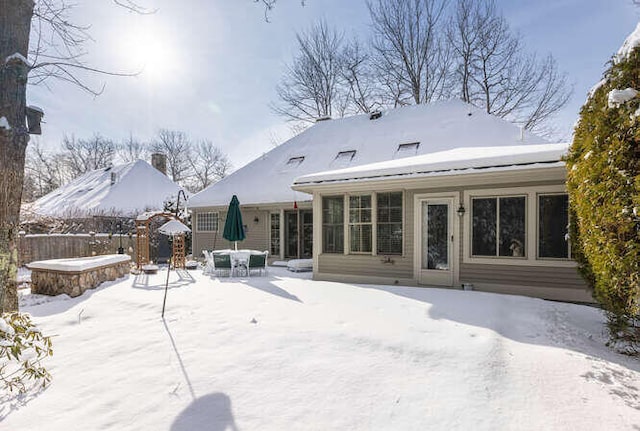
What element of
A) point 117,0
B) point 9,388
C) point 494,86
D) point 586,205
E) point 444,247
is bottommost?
point 9,388

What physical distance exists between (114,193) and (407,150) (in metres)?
15.7

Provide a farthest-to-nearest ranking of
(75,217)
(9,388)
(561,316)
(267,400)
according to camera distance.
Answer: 1. (75,217)
2. (561,316)
3. (9,388)
4. (267,400)

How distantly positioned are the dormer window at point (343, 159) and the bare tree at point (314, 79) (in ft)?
25.5

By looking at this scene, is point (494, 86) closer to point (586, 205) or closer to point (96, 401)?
point (586, 205)

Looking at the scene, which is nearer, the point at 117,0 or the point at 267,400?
the point at 267,400

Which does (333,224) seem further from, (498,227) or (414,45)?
(414,45)

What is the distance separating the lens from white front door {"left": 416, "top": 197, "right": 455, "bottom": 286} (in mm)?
6746

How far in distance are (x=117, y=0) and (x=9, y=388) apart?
4194mm

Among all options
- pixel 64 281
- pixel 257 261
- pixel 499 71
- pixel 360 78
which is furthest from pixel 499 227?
pixel 360 78

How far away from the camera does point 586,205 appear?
3.65 metres

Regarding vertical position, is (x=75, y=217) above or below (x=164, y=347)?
above

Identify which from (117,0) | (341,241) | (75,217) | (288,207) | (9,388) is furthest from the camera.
Result: (75,217)

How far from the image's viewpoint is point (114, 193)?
59.2ft

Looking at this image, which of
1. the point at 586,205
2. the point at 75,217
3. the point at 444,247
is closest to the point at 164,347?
the point at 586,205
